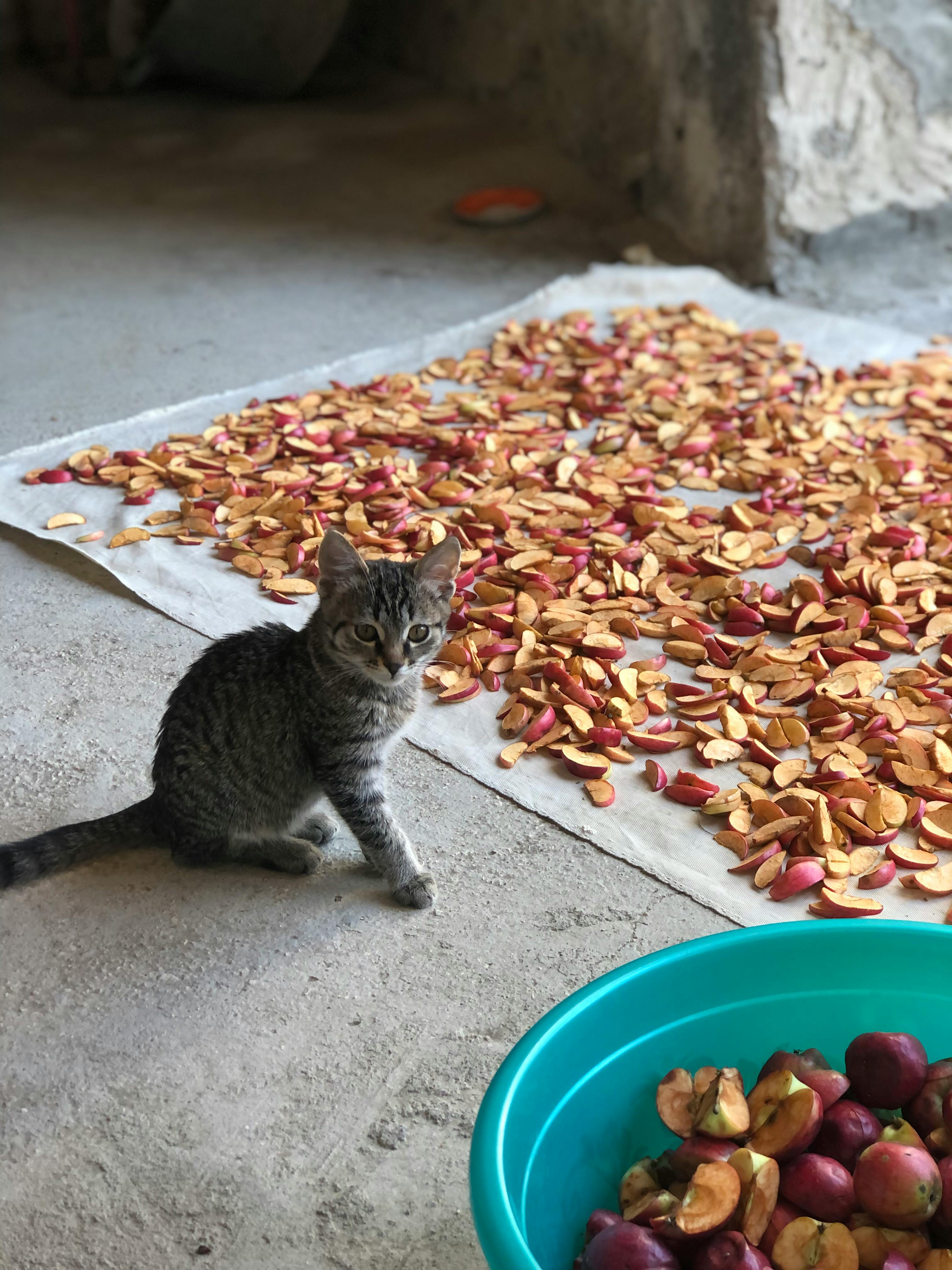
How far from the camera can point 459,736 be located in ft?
6.68

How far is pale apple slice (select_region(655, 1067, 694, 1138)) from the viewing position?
1.17 meters

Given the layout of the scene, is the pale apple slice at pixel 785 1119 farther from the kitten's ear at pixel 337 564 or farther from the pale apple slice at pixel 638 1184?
the kitten's ear at pixel 337 564

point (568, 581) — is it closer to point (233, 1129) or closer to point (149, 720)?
point (149, 720)

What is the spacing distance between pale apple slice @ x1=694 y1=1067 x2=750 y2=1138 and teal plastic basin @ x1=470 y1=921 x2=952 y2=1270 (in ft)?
0.32

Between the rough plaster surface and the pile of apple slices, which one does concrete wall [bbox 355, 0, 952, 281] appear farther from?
the pile of apple slices

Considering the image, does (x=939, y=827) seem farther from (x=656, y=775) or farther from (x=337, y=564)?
(x=337, y=564)

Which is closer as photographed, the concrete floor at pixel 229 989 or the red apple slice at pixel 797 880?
the concrete floor at pixel 229 989

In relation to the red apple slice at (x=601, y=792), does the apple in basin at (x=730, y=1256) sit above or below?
above

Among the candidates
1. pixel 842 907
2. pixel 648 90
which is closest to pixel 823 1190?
pixel 842 907

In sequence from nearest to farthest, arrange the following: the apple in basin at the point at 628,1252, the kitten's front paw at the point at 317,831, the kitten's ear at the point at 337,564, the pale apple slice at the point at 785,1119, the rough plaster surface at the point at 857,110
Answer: the apple in basin at the point at 628,1252 → the pale apple slice at the point at 785,1119 → the kitten's ear at the point at 337,564 → the kitten's front paw at the point at 317,831 → the rough plaster surface at the point at 857,110

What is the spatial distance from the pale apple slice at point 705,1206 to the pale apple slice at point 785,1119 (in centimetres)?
6

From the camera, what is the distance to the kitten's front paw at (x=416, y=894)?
1701 mm

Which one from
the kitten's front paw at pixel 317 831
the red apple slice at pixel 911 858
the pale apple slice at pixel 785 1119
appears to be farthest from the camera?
the kitten's front paw at pixel 317 831

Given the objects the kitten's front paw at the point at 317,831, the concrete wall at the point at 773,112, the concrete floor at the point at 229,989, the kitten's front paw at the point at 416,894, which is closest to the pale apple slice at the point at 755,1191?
the concrete floor at the point at 229,989
